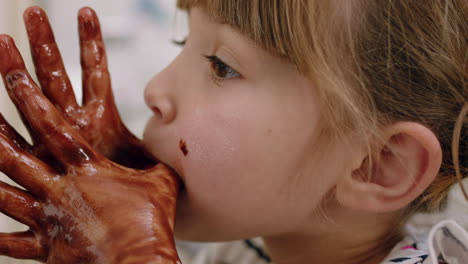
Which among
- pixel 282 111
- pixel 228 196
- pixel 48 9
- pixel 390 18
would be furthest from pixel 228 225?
pixel 48 9

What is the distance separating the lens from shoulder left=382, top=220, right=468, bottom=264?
2.17 ft

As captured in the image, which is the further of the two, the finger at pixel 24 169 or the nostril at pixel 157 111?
the nostril at pixel 157 111

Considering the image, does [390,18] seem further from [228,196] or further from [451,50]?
[228,196]

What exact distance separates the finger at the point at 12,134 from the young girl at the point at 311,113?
0.18ft

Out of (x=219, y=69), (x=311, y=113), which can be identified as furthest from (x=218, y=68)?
(x=311, y=113)

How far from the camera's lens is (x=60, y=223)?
527mm

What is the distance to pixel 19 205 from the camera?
0.53 metres

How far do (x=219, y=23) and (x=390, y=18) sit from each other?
0.18m

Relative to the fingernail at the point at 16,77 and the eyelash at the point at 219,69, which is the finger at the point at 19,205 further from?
the eyelash at the point at 219,69

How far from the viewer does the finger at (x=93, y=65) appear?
2.09 feet

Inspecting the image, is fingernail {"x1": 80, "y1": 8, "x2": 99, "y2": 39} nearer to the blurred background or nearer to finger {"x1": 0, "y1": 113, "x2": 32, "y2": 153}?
finger {"x1": 0, "y1": 113, "x2": 32, "y2": 153}

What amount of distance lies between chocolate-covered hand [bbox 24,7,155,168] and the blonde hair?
0.14 meters

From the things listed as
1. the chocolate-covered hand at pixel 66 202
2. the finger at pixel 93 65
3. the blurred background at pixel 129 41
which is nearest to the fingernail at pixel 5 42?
the chocolate-covered hand at pixel 66 202

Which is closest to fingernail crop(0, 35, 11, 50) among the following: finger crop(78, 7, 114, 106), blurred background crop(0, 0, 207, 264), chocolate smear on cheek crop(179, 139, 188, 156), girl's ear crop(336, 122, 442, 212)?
finger crop(78, 7, 114, 106)
